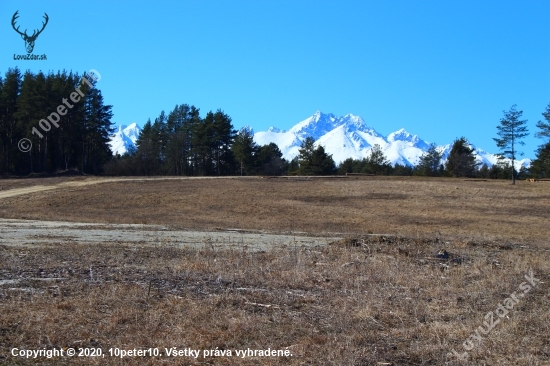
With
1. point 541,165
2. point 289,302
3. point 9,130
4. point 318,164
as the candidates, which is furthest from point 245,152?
point 289,302

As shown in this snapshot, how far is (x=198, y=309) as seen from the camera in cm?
782

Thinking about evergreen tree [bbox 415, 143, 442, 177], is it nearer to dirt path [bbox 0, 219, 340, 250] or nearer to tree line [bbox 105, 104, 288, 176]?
tree line [bbox 105, 104, 288, 176]

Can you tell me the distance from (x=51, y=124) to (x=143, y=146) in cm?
2165

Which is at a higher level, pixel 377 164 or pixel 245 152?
pixel 245 152

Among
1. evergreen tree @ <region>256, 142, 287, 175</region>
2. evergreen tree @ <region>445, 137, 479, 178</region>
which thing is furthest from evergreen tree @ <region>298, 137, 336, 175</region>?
evergreen tree @ <region>445, 137, 479, 178</region>

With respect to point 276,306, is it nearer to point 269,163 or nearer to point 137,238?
point 137,238

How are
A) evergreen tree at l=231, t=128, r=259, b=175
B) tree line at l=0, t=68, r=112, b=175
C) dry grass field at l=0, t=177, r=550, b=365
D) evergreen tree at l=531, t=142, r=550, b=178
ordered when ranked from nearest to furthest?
1. dry grass field at l=0, t=177, r=550, b=365
2. tree line at l=0, t=68, r=112, b=175
3. evergreen tree at l=531, t=142, r=550, b=178
4. evergreen tree at l=231, t=128, r=259, b=175

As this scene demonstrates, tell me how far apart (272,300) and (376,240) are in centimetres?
929

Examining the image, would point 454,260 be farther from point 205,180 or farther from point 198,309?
point 205,180

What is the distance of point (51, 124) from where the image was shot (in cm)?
6581

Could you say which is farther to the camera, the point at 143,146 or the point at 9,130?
the point at 143,146

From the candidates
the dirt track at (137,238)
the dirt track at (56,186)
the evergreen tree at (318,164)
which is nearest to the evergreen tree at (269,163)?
the evergreen tree at (318,164)

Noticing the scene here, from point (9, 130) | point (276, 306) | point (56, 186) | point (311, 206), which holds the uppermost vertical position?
point (9, 130)

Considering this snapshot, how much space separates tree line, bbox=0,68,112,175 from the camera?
65.7m
